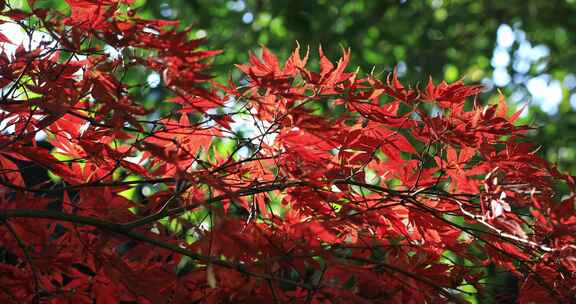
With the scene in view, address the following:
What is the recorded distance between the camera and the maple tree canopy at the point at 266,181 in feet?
2.98

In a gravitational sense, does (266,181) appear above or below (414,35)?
below

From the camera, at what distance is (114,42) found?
879 mm

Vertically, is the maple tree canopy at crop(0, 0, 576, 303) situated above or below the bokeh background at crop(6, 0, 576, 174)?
below

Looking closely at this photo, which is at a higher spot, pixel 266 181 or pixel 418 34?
pixel 418 34

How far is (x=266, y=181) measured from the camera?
1071 millimetres

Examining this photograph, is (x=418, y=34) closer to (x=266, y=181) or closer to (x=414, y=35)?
(x=414, y=35)

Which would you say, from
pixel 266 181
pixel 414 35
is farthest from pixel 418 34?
pixel 266 181

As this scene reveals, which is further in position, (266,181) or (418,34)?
(418,34)

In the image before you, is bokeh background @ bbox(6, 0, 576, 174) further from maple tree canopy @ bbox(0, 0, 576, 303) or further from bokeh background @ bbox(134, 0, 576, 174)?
maple tree canopy @ bbox(0, 0, 576, 303)

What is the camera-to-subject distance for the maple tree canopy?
0.91 m

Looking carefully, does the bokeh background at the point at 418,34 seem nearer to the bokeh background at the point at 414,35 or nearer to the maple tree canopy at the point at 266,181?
the bokeh background at the point at 414,35

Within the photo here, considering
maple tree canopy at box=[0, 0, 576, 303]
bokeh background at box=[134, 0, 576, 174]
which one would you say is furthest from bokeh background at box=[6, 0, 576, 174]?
maple tree canopy at box=[0, 0, 576, 303]

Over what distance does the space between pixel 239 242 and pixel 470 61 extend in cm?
414

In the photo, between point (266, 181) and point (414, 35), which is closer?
point (266, 181)
